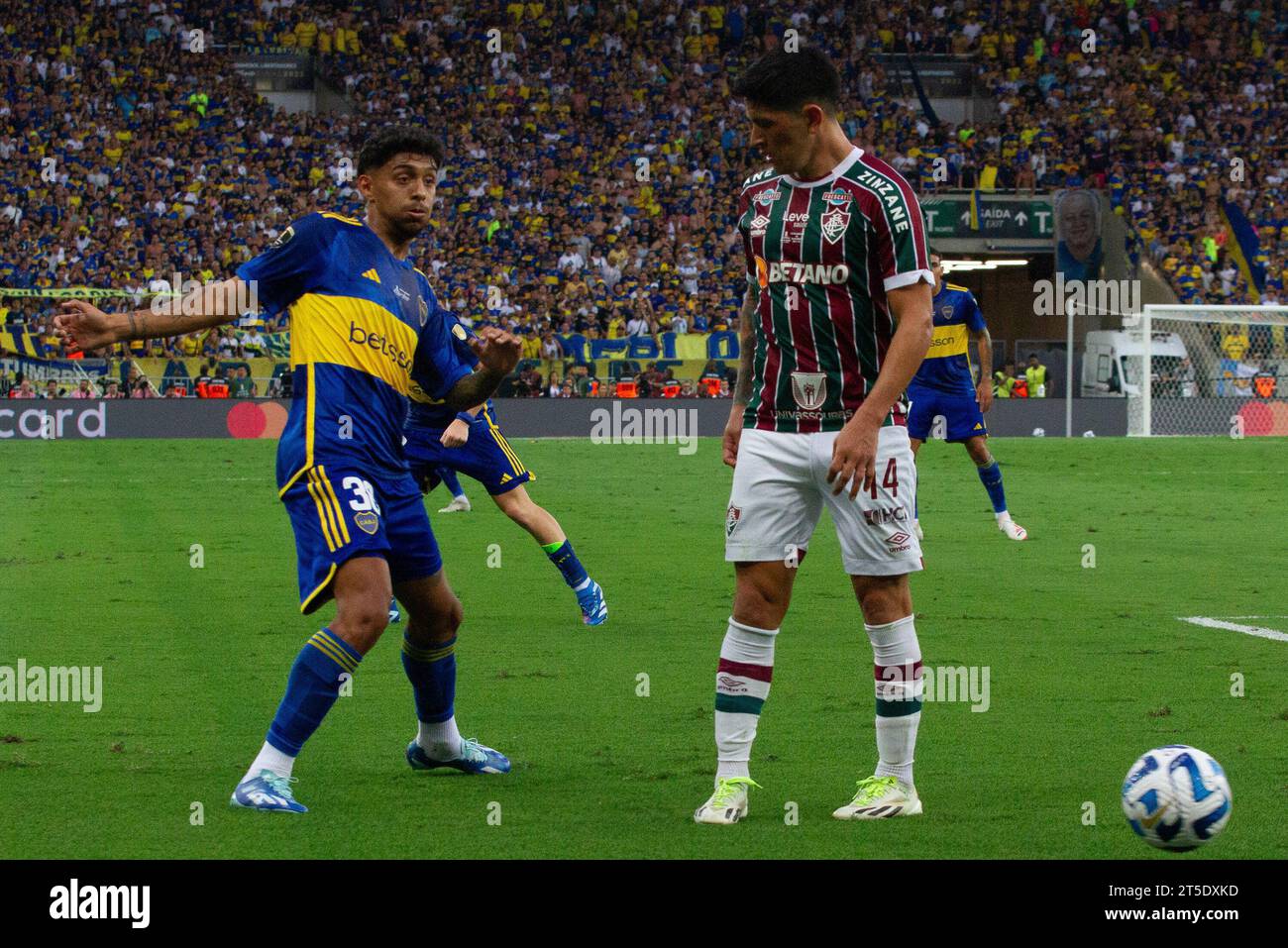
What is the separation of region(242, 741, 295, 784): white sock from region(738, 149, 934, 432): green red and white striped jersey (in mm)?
1712

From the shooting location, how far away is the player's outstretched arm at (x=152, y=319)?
16.1 feet

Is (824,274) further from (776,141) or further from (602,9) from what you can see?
(602,9)

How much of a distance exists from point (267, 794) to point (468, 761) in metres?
0.87

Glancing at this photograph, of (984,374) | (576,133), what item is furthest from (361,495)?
(576,133)

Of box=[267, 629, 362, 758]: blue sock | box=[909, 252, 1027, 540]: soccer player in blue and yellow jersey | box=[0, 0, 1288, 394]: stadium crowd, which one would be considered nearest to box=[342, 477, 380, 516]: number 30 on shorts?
box=[267, 629, 362, 758]: blue sock

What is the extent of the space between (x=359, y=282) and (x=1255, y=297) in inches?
1453

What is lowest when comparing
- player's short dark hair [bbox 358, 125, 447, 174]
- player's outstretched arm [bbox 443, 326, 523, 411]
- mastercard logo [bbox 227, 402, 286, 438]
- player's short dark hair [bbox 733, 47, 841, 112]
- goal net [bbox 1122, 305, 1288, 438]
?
player's outstretched arm [bbox 443, 326, 523, 411]

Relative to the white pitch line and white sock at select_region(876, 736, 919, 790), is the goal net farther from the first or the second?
white sock at select_region(876, 736, 919, 790)

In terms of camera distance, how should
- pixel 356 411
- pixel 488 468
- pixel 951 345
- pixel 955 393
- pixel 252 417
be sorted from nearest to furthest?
pixel 356 411
pixel 488 468
pixel 955 393
pixel 951 345
pixel 252 417

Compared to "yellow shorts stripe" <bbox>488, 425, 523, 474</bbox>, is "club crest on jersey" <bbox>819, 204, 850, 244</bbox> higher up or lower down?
higher up

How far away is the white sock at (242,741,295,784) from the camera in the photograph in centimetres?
506

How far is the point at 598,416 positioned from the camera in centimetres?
3030

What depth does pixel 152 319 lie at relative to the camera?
4.98 metres

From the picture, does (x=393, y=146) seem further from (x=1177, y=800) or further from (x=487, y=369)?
(x=1177, y=800)
